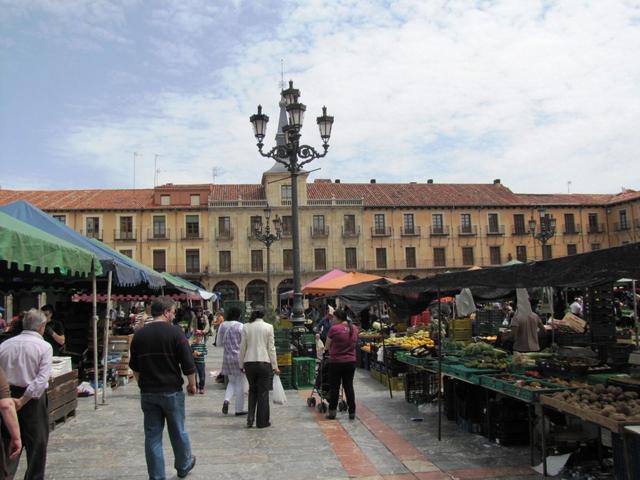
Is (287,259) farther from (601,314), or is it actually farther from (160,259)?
(601,314)

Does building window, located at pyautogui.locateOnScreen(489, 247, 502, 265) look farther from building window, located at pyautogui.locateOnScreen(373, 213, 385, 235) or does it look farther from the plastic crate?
the plastic crate

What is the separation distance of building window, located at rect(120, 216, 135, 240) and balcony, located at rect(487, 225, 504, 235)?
28896 millimetres

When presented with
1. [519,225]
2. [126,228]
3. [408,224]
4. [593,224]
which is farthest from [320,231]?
[593,224]

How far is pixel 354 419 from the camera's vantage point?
7801 mm

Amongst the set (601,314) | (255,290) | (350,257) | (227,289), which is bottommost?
(601,314)

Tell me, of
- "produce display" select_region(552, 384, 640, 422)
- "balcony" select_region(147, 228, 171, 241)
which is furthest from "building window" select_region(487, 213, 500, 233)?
"produce display" select_region(552, 384, 640, 422)

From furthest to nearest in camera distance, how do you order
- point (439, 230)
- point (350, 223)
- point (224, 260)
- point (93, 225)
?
point (439, 230), point (350, 223), point (224, 260), point (93, 225)

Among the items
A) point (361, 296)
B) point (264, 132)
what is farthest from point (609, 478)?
point (264, 132)

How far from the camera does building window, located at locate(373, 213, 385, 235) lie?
46.2 metres

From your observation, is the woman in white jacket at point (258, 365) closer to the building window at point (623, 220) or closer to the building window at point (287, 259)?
the building window at point (287, 259)

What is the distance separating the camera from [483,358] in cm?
759

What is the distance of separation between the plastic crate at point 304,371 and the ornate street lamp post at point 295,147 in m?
1.32

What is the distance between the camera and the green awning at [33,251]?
16.6 ft

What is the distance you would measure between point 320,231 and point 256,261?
222 inches
